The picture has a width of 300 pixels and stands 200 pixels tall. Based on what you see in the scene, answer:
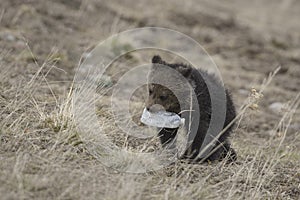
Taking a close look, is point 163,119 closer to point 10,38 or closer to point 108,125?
point 108,125

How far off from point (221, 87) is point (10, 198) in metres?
2.91

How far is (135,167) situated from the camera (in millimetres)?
5363

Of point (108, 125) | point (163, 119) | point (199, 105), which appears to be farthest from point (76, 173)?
point (199, 105)

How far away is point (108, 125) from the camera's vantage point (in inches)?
238

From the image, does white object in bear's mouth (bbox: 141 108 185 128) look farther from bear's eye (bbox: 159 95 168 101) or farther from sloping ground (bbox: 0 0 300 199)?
sloping ground (bbox: 0 0 300 199)

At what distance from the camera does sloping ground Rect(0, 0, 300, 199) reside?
4.93m

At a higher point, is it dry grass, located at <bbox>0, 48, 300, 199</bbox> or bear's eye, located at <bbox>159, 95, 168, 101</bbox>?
bear's eye, located at <bbox>159, 95, 168, 101</bbox>

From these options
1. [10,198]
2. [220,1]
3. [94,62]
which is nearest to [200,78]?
[10,198]

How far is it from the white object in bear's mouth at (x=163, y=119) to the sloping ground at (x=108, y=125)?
18.9 inches

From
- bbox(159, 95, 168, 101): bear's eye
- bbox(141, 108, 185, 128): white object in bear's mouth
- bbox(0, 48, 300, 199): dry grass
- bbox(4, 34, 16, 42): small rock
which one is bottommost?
bbox(4, 34, 16, 42): small rock

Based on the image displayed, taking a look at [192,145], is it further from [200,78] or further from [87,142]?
[87,142]

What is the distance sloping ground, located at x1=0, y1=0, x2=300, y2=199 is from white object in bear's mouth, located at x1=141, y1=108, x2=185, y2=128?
48cm

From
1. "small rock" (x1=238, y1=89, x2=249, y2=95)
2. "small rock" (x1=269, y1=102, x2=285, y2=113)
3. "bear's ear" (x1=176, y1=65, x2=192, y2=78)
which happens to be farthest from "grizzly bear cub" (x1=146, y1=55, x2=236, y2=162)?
"small rock" (x1=238, y1=89, x2=249, y2=95)

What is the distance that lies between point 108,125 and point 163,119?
67 cm
